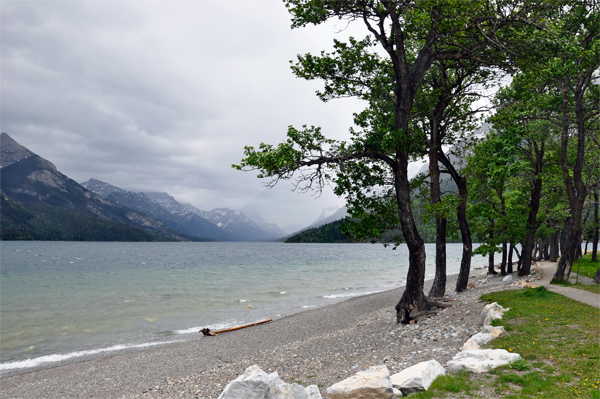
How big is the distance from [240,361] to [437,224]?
1277 cm

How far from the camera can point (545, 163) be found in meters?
26.1

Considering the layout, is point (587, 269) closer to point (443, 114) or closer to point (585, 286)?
point (585, 286)

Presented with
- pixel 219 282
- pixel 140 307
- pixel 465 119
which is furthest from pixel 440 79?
pixel 219 282

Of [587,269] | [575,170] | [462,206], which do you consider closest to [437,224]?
[462,206]

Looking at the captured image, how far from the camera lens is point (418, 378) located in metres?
6.92

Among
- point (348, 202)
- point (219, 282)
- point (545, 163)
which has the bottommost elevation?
point (219, 282)

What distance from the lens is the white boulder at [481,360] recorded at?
7.53 metres

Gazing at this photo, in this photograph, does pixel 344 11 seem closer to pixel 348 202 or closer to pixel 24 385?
pixel 348 202

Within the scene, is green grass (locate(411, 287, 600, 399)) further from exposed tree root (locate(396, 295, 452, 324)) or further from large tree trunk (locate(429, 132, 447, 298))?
large tree trunk (locate(429, 132, 447, 298))

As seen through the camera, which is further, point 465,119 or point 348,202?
point 465,119

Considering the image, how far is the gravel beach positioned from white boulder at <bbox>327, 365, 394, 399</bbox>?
156cm

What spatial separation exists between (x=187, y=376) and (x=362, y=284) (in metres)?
34.3

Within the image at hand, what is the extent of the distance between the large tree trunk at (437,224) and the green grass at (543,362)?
22.1 feet

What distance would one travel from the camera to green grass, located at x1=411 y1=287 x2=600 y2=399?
6.22 meters
